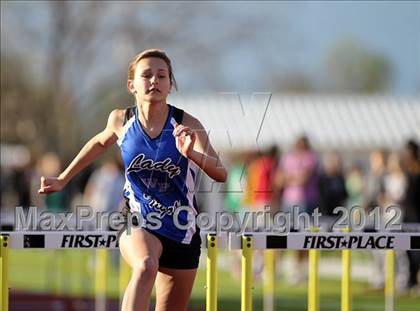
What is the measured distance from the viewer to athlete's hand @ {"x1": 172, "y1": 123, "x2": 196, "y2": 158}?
753 cm

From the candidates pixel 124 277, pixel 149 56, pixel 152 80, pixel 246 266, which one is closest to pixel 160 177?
pixel 152 80

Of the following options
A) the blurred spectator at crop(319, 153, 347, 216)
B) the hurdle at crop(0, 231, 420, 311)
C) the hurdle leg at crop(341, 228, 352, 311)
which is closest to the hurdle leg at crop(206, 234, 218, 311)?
the hurdle at crop(0, 231, 420, 311)

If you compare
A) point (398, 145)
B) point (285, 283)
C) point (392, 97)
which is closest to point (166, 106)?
point (285, 283)

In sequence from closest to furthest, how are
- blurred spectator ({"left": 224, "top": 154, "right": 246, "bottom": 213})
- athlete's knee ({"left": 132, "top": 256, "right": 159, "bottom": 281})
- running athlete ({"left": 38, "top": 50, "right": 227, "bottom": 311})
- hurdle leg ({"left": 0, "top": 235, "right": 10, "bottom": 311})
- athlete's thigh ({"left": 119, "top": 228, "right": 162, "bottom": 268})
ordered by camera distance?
athlete's knee ({"left": 132, "top": 256, "right": 159, "bottom": 281}), athlete's thigh ({"left": 119, "top": 228, "right": 162, "bottom": 268}), running athlete ({"left": 38, "top": 50, "right": 227, "bottom": 311}), hurdle leg ({"left": 0, "top": 235, "right": 10, "bottom": 311}), blurred spectator ({"left": 224, "top": 154, "right": 246, "bottom": 213})

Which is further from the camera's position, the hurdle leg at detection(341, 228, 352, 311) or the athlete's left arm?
the hurdle leg at detection(341, 228, 352, 311)

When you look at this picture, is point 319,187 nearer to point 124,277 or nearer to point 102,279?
point 124,277

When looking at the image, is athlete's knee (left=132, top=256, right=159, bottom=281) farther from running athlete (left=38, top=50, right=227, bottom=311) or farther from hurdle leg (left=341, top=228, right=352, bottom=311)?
hurdle leg (left=341, top=228, right=352, bottom=311)

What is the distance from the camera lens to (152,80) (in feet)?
26.1

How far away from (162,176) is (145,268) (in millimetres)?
684

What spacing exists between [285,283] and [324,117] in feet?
45.1

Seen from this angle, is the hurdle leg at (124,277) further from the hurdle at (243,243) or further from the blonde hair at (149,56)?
the blonde hair at (149,56)

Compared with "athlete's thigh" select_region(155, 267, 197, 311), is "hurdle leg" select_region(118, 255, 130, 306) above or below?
above

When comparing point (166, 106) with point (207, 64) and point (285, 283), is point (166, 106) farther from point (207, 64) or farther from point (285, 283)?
point (207, 64)

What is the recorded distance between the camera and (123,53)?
41469mm
